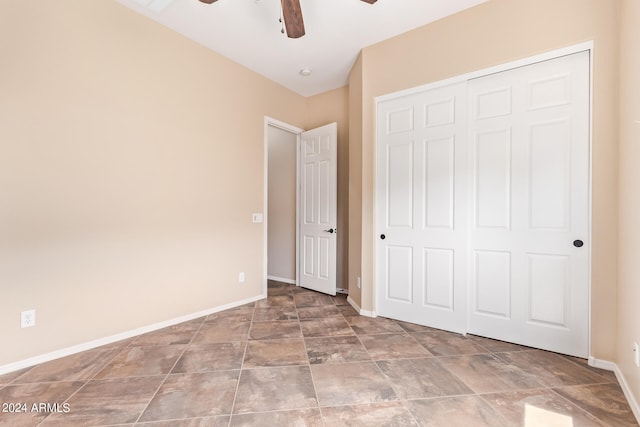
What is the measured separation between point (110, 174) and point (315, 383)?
7.47 feet

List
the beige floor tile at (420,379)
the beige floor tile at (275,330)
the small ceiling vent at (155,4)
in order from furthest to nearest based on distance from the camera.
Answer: the beige floor tile at (275,330) < the small ceiling vent at (155,4) < the beige floor tile at (420,379)

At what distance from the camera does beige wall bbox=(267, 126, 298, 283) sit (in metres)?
4.44

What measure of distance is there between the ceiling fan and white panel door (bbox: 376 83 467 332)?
1.15 m

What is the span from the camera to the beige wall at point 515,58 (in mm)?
1964

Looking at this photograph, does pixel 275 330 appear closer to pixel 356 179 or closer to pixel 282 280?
pixel 356 179

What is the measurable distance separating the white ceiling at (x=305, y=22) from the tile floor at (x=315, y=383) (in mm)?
2842

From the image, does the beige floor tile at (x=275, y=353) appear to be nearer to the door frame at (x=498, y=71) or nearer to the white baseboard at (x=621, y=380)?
the door frame at (x=498, y=71)

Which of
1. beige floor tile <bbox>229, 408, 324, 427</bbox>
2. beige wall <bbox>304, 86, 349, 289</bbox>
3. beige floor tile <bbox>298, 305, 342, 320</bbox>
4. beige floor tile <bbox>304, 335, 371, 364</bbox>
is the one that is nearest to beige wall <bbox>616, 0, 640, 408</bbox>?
beige floor tile <bbox>304, 335, 371, 364</bbox>

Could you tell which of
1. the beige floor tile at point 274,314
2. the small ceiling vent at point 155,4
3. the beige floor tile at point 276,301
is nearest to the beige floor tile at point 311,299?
the beige floor tile at point 276,301

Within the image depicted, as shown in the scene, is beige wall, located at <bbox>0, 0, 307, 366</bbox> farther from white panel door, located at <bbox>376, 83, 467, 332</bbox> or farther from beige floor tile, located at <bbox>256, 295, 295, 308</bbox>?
white panel door, located at <bbox>376, 83, 467, 332</bbox>

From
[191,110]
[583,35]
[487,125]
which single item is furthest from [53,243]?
[583,35]

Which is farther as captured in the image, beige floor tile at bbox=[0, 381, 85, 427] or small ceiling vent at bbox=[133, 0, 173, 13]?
small ceiling vent at bbox=[133, 0, 173, 13]

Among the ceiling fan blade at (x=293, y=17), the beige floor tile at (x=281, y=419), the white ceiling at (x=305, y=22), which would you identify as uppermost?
the white ceiling at (x=305, y=22)

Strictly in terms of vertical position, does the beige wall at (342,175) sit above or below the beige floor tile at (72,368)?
above
